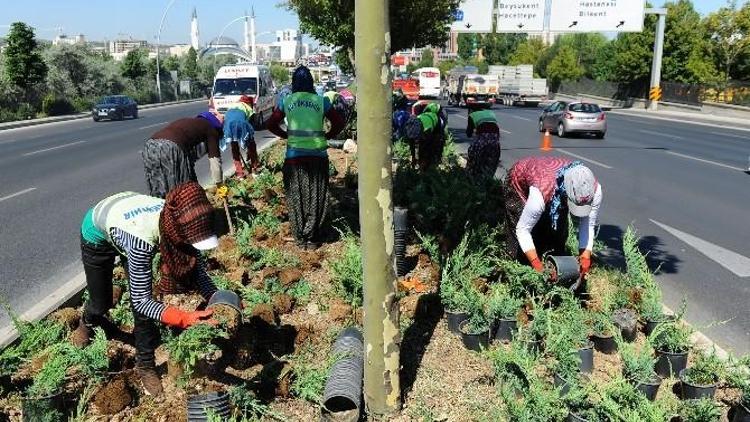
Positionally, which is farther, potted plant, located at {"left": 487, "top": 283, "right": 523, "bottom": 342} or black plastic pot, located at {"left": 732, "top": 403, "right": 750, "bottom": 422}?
potted plant, located at {"left": 487, "top": 283, "right": 523, "bottom": 342}

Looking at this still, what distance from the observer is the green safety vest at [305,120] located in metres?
5.36

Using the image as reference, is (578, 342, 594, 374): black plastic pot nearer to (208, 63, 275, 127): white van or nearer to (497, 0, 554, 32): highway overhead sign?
(208, 63, 275, 127): white van

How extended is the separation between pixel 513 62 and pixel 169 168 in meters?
72.2

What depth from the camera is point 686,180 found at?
37.5 feet

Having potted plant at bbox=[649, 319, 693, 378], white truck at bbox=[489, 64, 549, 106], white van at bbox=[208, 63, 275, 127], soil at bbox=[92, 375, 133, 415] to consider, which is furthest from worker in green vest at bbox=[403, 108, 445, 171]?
white truck at bbox=[489, 64, 549, 106]

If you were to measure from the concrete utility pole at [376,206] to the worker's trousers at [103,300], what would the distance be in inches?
47.1

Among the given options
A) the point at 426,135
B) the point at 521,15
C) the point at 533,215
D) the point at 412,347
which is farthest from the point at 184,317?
the point at 521,15

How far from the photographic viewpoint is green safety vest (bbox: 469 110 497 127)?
23.2 ft

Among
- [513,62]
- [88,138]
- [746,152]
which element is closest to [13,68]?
[88,138]

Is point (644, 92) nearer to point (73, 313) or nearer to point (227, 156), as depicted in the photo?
point (227, 156)

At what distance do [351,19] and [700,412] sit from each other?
517 inches

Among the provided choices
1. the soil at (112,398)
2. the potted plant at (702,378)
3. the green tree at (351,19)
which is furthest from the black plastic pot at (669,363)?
the green tree at (351,19)

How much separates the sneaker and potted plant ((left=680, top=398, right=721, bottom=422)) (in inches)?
105

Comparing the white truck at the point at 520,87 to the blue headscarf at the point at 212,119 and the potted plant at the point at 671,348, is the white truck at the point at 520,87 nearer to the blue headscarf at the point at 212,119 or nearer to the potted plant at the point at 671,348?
the blue headscarf at the point at 212,119
